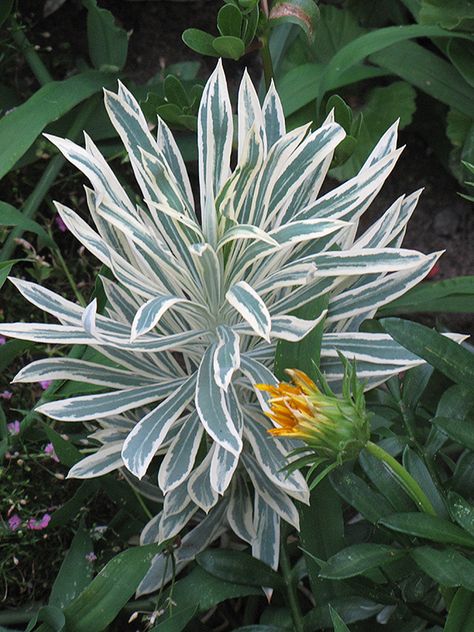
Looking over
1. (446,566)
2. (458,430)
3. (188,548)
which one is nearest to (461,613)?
(446,566)

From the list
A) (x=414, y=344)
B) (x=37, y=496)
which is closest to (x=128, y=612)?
(x=37, y=496)

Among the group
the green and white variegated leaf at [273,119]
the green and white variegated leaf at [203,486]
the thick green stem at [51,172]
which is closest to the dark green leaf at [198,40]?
the green and white variegated leaf at [273,119]

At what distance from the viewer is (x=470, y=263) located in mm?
1710

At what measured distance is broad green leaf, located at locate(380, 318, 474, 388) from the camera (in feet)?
3.21

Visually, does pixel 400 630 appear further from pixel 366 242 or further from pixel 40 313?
pixel 40 313

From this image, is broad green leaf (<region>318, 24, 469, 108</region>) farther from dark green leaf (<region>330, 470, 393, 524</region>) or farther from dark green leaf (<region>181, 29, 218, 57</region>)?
dark green leaf (<region>330, 470, 393, 524</region>)

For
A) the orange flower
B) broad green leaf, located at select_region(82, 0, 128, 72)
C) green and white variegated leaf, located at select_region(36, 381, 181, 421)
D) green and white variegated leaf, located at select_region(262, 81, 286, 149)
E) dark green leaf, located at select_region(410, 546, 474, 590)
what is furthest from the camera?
broad green leaf, located at select_region(82, 0, 128, 72)

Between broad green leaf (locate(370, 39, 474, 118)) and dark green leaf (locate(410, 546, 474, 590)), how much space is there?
83cm

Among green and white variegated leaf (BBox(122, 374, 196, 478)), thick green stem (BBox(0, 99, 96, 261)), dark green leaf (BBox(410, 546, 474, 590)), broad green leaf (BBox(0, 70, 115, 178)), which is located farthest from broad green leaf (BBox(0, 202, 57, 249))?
dark green leaf (BBox(410, 546, 474, 590))

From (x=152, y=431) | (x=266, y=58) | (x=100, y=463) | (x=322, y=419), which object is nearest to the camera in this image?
(x=322, y=419)

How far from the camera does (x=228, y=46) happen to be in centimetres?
123

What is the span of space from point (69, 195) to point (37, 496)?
1.76ft

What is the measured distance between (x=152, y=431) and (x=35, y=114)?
60 cm

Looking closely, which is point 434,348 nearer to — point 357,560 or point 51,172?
point 357,560
